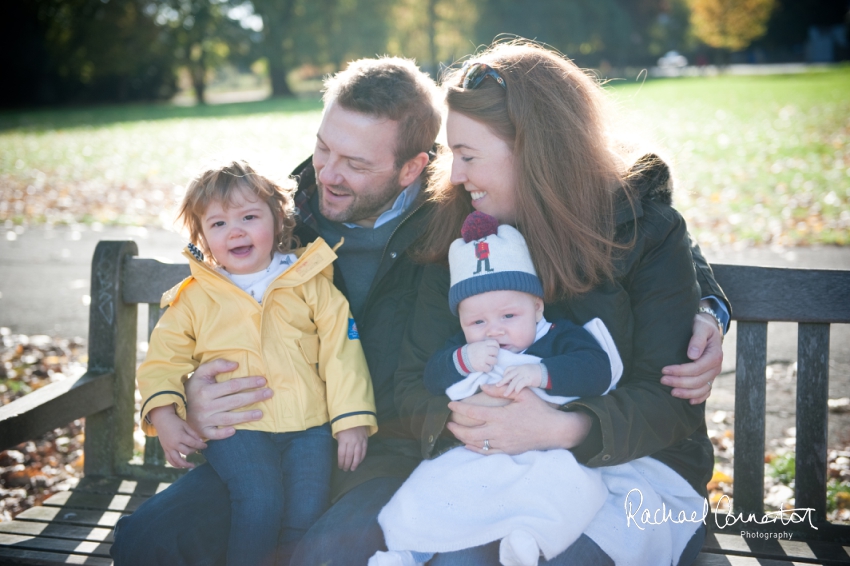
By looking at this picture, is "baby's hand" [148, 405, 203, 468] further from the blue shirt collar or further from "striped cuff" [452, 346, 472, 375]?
the blue shirt collar

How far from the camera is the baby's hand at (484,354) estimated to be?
8.14ft

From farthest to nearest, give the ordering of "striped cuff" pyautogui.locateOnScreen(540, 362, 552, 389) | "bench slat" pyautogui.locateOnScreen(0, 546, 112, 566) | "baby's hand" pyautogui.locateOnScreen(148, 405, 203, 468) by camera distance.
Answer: "baby's hand" pyautogui.locateOnScreen(148, 405, 203, 468) < "bench slat" pyautogui.locateOnScreen(0, 546, 112, 566) < "striped cuff" pyautogui.locateOnScreen(540, 362, 552, 389)

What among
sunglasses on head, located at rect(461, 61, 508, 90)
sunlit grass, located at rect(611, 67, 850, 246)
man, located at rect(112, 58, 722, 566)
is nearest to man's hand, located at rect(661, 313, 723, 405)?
man, located at rect(112, 58, 722, 566)

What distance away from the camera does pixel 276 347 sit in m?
2.88

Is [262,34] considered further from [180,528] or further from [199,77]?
[180,528]

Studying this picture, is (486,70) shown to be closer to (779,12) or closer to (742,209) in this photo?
(742,209)

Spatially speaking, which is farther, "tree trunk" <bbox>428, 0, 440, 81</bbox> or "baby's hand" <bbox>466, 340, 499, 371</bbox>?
"tree trunk" <bbox>428, 0, 440, 81</bbox>

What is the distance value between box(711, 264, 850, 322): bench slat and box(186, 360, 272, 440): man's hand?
183cm

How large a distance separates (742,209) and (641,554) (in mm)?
9369

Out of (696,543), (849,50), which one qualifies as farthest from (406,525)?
(849,50)

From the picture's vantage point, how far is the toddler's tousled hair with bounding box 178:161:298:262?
2881mm

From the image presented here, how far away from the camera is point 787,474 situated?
390cm

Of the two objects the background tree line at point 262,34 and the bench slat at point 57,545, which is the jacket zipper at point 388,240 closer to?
the bench slat at point 57,545

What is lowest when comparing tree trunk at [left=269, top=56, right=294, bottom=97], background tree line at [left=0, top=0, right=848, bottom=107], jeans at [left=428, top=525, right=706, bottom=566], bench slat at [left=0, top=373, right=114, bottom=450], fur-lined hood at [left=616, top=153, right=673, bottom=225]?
jeans at [left=428, top=525, right=706, bottom=566]
